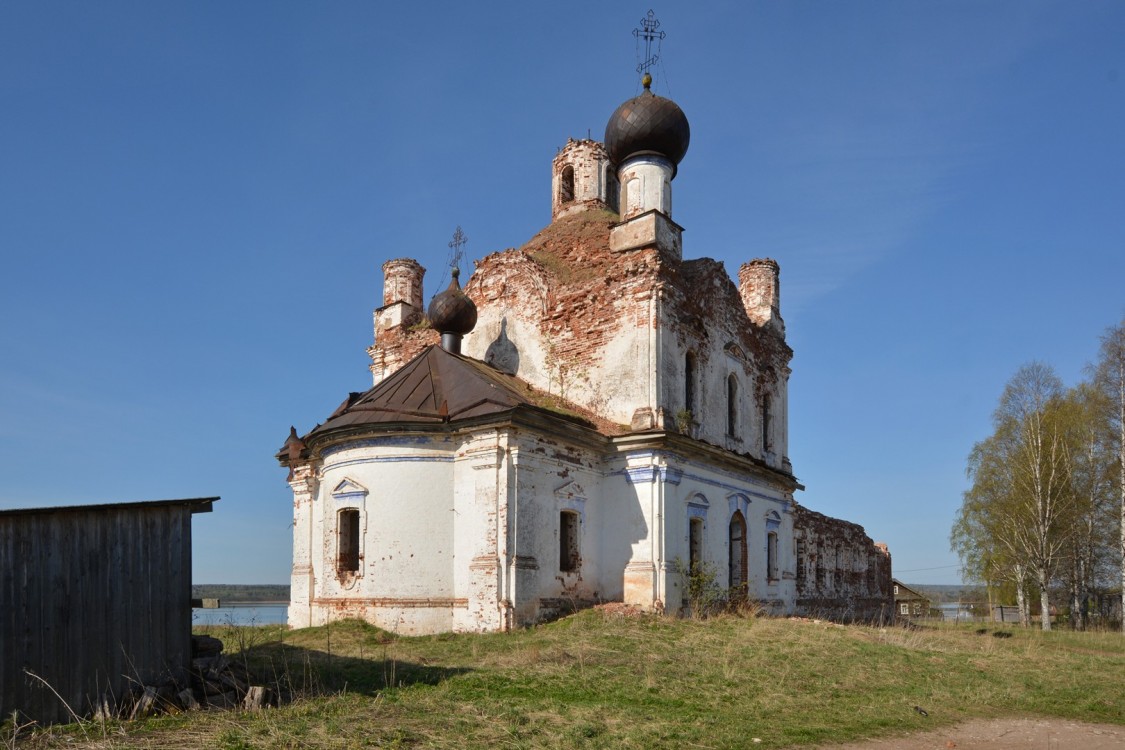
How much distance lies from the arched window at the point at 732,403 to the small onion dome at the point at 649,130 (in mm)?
5269

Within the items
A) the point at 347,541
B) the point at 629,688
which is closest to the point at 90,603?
the point at 629,688

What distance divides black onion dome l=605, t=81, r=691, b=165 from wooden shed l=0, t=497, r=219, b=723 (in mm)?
13388

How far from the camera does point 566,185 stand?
2391cm

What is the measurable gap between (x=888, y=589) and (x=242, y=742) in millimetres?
30281

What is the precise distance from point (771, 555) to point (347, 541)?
10.9 m

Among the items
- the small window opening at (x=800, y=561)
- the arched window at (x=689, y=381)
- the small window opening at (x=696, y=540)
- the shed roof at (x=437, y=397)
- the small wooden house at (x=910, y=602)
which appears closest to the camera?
the shed roof at (x=437, y=397)

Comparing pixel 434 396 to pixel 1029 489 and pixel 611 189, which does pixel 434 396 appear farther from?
pixel 1029 489

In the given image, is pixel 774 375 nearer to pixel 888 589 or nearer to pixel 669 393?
pixel 669 393

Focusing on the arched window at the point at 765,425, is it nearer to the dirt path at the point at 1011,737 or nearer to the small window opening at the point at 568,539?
the small window opening at the point at 568,539

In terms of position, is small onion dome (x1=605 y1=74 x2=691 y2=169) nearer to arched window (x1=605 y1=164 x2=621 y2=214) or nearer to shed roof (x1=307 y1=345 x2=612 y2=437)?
arched window (x1=605 y1=164 x2=621 y2=214)

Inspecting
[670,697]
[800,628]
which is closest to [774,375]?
[800,628]

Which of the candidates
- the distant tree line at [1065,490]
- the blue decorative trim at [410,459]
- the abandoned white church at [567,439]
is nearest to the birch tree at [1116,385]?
the distant tree line at [1065,490]

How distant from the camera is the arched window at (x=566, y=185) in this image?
23.7 m

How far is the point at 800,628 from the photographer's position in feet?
48.7
